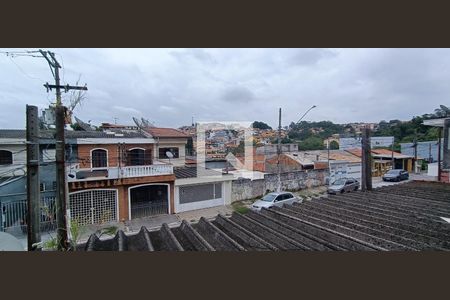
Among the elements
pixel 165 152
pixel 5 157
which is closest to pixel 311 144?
pixel 165 152

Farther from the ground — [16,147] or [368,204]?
[16,147]

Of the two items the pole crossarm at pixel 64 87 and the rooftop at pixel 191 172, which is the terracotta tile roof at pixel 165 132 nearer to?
the rooftop at pixel 191 172

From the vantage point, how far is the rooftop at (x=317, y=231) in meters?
3.41

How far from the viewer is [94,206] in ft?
37.1

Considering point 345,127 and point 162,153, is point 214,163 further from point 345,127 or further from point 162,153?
point 345,127

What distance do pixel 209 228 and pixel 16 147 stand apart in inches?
509

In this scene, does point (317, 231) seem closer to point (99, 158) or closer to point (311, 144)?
point (99, 158)

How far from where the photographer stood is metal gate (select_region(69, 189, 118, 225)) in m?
10.9

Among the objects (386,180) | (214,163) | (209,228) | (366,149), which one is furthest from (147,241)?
(386,180)

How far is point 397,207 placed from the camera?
17.4 ft

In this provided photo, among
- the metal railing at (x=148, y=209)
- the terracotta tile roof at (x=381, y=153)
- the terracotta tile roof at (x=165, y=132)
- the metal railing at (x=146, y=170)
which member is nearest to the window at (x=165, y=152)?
the terracotta tile roof at (x=165, y=132)

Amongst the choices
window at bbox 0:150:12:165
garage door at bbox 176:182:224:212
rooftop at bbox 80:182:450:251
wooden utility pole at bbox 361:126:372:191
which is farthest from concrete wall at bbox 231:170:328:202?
window at bbox 0:150:12:165

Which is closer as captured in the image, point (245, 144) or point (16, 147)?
point (16, 147)

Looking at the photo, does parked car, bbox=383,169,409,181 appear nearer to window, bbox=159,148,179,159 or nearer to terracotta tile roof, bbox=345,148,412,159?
terracotta tile roof, bbox=345,148,412,159
